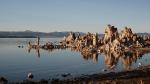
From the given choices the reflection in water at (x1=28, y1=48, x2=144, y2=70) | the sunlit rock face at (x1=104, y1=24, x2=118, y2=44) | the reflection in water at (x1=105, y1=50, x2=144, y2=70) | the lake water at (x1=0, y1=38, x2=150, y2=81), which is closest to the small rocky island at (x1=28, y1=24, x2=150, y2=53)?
the sunlit rock face at (x1=104, y1=24, x2=118, y2=44)

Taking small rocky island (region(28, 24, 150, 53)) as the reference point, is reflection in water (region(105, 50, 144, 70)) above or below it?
below

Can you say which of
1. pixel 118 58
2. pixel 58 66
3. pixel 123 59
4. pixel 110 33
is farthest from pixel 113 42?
pixel 58 66

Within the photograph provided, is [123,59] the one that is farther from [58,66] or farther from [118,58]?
[58,66]

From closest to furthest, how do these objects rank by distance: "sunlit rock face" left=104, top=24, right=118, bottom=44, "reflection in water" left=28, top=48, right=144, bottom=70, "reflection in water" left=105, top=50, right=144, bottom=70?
1. "reflection in water" left=105, top=50, right=144, bottom=70
2. "reflection in water" left=28, top=48, right=144, bottom=70
3. "sunlit rock face" left=104, top=24, right=118, bottom=44

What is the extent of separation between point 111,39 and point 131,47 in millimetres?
11684

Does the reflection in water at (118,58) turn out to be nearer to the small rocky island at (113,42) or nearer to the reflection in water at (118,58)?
the reflection in water at (118,58)

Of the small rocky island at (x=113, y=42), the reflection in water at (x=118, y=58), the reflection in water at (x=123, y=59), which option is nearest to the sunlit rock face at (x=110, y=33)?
the small rocky island at (x=113, y=42)

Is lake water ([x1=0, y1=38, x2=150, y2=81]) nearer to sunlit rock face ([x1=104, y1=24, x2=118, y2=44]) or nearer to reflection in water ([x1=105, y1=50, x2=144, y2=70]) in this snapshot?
A: reflection in water ([x1=105, y1=50, x2=144, y2=70])

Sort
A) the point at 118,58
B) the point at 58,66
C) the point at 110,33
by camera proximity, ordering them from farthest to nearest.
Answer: the point at 110,33
the point at 118,58
the point at 58,66

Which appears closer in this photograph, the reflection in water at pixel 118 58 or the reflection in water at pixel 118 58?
the reflection in water at pixel 118 58

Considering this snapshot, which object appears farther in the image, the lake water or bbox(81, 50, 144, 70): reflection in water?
bbox(81, 50, 144, 70): reflection in water

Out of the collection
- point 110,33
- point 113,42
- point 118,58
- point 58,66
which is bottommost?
point 58,66

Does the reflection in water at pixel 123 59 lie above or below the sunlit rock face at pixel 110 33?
below

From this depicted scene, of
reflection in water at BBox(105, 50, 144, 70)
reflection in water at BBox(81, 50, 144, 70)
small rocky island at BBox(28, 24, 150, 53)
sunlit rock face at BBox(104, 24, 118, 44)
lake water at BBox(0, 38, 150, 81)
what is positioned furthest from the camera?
sunlit rock face at BBox(104, 24, 118, 44)
